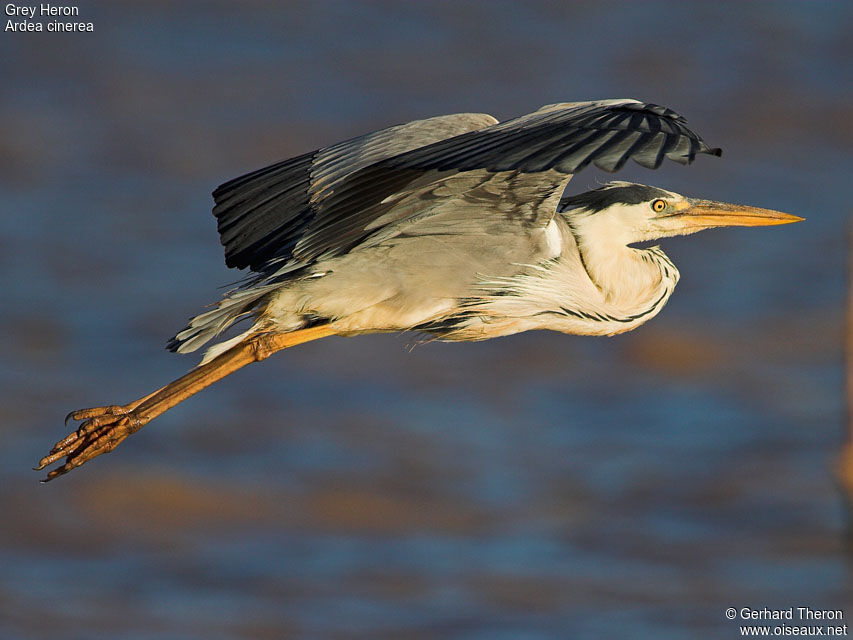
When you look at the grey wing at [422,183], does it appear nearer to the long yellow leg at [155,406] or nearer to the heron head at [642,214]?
the long yellow leg at [155,406]

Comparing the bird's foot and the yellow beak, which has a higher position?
the yellow beak

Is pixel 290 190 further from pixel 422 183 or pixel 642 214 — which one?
pixel 642 214

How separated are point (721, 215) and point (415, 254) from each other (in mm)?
1365

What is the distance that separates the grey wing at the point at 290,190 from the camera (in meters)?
6.20

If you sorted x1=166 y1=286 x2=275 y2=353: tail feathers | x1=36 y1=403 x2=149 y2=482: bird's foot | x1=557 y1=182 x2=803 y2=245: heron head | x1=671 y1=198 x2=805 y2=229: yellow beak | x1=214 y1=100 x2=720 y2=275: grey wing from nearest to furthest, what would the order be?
x1=214 y1=100 x2=720 y2=275: grey wing
x1=166 y1=286 x2=275 y2=353: tail feathers
x1=36 y1=403 x2=149 y2=482: bird's foot
x1=557 y1=182 x2=803 y2=245: heron head
x1=671 y1=198 x2=805 y2=229: yellow beak

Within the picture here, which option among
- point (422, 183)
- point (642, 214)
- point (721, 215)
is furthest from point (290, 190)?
point (721, 215)

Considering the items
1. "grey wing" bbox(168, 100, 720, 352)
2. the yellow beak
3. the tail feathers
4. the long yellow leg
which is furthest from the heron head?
the tail feathers

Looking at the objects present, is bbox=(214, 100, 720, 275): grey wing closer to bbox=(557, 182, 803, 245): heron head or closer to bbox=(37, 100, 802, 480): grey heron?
bbox=(37, 100, 802, 480): grey heron

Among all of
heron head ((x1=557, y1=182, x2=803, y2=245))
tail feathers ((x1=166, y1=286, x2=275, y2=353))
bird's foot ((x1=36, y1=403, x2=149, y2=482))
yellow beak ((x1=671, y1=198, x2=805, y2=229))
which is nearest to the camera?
tail feathers ((x1=166, y1=286, x2=275, y2=353))

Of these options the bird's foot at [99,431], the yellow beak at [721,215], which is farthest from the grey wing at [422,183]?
the yellow beak at [721,215]

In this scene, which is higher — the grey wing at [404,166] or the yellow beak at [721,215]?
the yellow beak at [721,215]

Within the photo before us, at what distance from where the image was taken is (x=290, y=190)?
20.9ft

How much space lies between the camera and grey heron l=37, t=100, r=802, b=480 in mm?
5926

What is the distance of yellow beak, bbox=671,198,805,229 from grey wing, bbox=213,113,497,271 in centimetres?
91
